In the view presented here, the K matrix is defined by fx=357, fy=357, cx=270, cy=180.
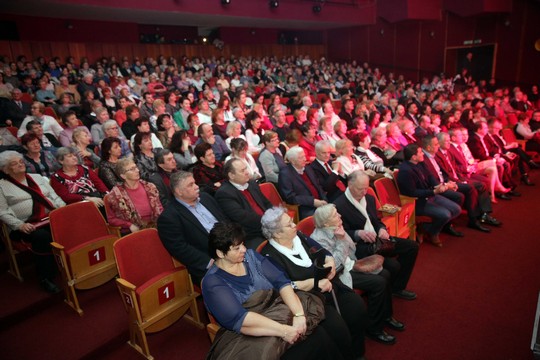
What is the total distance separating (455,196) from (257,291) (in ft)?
9.58

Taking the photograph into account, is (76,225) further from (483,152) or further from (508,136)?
(508,136)

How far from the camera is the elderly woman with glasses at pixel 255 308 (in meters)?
1.67

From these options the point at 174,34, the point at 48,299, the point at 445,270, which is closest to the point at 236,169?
the point at 48,299

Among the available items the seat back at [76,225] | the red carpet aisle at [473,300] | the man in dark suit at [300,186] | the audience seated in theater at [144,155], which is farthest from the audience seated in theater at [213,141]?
the red carpet aisle at [473,300]

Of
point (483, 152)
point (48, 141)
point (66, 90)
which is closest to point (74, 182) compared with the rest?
point (48, 141)

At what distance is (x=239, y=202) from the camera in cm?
286

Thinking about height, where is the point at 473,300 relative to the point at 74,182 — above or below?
below

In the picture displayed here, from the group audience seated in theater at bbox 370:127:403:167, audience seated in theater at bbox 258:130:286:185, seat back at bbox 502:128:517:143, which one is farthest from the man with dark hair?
seat back at bbox 502:128:517:143

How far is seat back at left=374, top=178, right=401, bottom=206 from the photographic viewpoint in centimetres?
344

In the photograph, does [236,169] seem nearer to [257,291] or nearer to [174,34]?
[257,291]

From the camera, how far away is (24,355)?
2.18 meters

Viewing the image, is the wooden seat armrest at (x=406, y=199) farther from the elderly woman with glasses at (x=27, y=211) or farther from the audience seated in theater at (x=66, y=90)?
the audience seated in theater at (x=66, y=90)

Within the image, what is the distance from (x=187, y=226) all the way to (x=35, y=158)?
6.78 feet

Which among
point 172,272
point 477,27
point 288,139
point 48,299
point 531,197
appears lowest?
point 531,197
